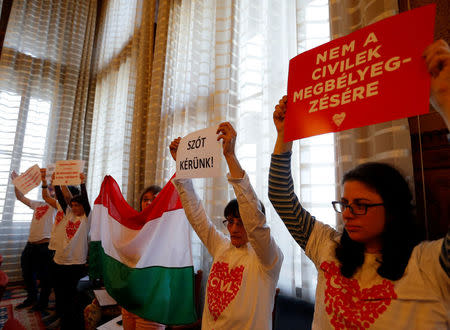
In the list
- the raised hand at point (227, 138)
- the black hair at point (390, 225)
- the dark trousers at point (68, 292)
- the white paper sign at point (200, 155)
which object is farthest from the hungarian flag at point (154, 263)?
the black hair at point (390, 225)

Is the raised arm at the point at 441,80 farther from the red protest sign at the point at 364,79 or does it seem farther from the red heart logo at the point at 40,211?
the red heart logo at the point at 40,211

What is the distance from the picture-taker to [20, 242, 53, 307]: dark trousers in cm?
289

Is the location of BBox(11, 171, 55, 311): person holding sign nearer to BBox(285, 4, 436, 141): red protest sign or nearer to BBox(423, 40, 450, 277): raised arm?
BBox(285, 4, 436, 141): red protest sign

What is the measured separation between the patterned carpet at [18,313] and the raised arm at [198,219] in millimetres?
1963


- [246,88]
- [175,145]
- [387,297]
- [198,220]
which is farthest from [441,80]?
[246,88]

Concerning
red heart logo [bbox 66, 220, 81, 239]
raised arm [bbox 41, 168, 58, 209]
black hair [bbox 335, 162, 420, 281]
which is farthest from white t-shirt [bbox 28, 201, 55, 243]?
black hair [bbox 335, 162, 420, 281]

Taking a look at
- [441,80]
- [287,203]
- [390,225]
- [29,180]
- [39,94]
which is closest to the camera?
[441,80]

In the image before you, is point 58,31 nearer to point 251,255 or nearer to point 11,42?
point 11,42

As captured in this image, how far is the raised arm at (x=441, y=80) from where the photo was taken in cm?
55

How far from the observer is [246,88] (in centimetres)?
179

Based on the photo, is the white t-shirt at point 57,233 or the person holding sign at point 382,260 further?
the white t-shirt at point 57,233

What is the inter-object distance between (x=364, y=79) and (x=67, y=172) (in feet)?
8.03

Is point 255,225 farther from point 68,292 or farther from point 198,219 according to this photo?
point 68,292

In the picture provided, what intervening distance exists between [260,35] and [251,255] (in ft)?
4.55
